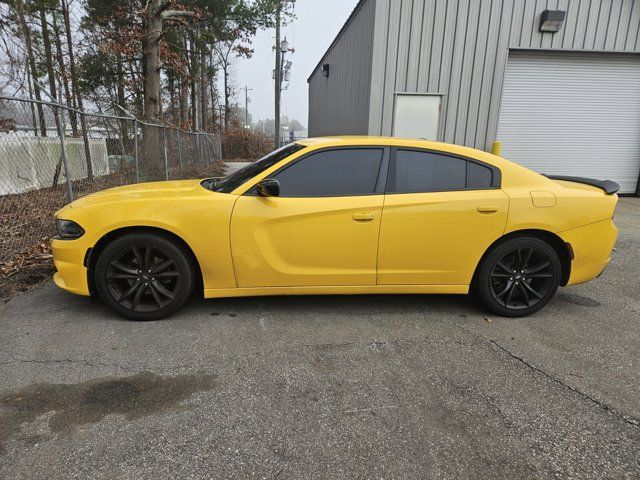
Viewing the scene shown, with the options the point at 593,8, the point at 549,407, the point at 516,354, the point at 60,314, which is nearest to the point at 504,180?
the point at 516,354

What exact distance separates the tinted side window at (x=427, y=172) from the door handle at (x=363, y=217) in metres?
0.34

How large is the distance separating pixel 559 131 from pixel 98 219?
435 inches

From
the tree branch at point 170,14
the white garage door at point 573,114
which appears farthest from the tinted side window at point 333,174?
the tree branch at point 170,14

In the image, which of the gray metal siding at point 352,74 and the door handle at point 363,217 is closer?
the door handle at point 363,217

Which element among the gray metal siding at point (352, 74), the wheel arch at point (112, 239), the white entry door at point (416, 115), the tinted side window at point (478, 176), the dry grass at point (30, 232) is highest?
the gray metal siding at point (352, 74)

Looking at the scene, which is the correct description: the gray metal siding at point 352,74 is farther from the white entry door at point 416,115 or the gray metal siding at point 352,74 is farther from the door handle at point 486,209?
the door handle at point 486,209

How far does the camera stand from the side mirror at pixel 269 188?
337 centimetres

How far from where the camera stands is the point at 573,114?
10.6 meters

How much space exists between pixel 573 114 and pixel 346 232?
32.6ft

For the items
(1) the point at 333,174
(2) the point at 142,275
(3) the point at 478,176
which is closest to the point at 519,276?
(3) the point at 478,176

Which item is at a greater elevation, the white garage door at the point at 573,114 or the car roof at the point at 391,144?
the white garage door at the point at 573,114

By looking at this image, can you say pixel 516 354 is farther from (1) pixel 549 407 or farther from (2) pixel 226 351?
(2) pixel 226 351

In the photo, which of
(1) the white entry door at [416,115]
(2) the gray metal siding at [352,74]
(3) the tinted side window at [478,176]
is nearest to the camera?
(3) the tinted side window at [478,176]

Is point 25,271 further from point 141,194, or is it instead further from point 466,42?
point 466,42
